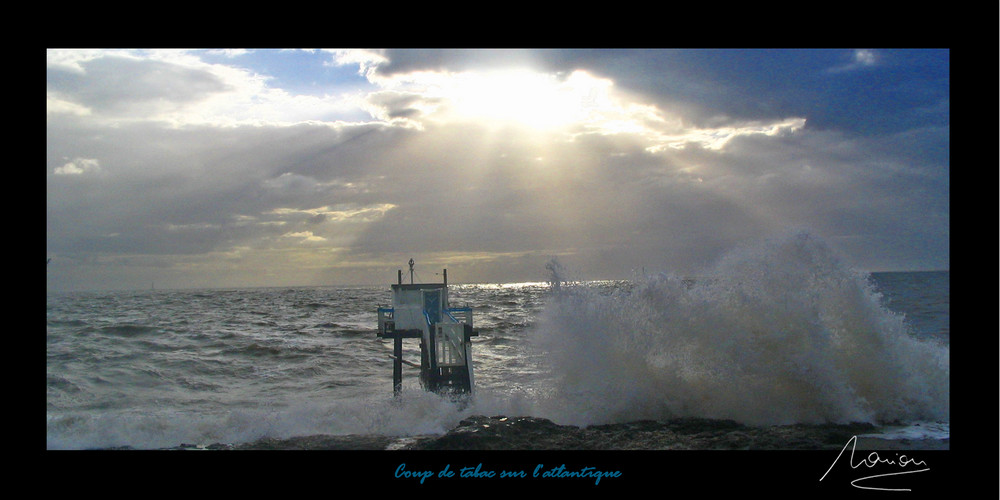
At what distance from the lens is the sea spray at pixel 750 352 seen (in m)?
12.0

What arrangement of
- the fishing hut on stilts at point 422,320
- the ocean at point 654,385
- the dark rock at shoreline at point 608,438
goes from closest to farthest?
the dark rock at shoreline at point 608,438 → the ocean at point 654,385 → the fishing hut on stilts at point 422,320

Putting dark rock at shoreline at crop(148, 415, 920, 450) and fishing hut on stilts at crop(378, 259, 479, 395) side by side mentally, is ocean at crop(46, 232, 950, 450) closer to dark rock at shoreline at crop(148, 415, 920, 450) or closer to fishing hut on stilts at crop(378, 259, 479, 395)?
dark rock at shoreline at crop(148, 415, 920, 450)

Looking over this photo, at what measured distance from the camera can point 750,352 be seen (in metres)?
12.6

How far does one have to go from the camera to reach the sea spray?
39.5ft

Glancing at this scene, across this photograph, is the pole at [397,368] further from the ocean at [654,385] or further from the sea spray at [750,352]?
the sea spray at [750,352]

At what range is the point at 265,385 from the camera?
17.4m
